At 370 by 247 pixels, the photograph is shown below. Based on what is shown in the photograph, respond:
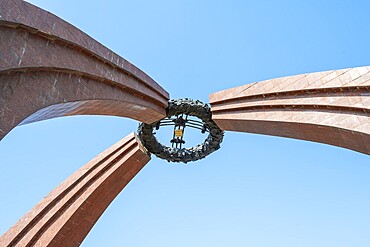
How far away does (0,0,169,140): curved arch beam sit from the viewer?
470cm

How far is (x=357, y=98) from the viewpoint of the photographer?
6.11m

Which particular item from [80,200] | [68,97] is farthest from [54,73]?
[80,200]

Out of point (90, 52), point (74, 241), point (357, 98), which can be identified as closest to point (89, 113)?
point (90, 52)

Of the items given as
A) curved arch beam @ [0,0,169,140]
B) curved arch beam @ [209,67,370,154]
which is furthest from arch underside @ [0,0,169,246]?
curved arch beam @ [209,67,370,154]

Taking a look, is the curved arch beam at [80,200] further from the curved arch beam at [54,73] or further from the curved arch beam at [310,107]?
the curved arch beam at [310,107]

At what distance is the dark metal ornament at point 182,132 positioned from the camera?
8.88m

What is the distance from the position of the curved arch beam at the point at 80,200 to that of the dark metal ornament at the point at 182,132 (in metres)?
0.37

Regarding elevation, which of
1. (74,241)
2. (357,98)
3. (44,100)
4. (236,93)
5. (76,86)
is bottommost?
(74,241)

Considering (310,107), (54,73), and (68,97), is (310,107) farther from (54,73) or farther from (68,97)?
(54,73)

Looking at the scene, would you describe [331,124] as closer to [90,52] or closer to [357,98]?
[357,98]

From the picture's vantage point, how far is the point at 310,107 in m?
6.70

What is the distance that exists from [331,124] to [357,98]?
512 millimetres

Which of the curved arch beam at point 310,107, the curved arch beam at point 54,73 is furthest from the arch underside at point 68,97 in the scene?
the curved arch beam at point 310,107

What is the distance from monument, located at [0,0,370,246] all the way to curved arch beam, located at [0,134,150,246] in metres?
0.02
